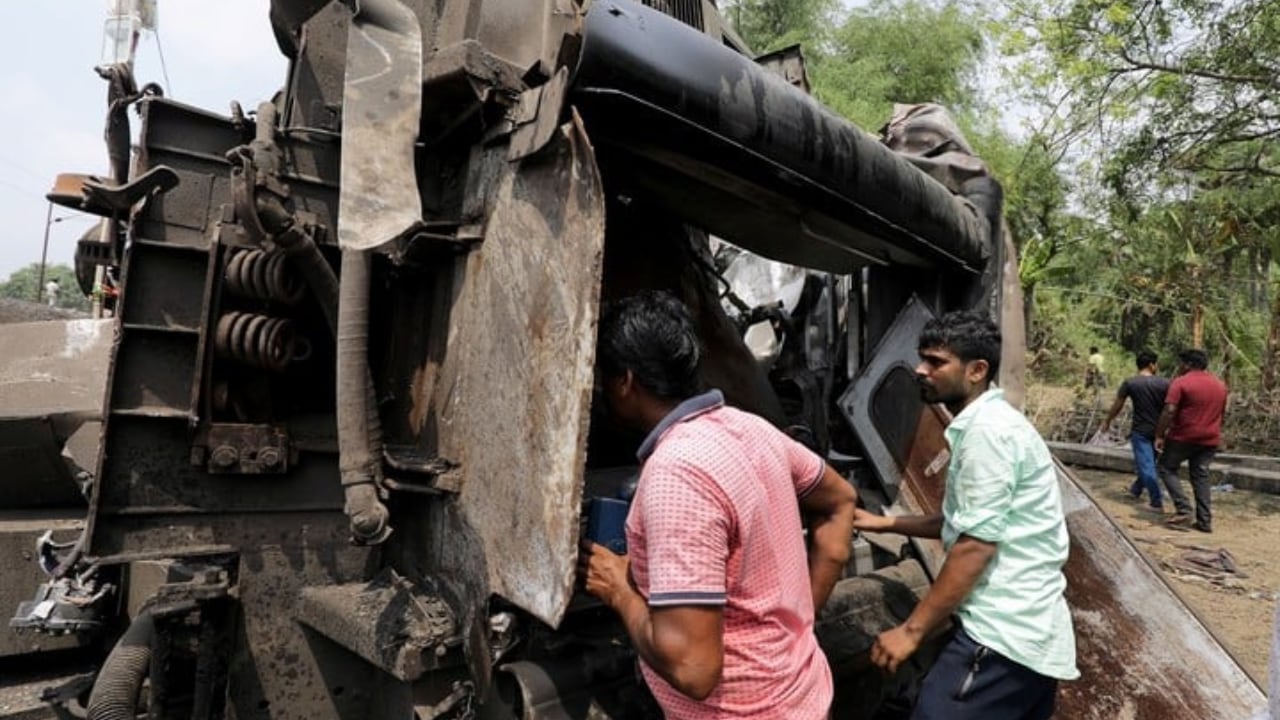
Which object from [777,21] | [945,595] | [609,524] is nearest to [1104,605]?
[945,595]

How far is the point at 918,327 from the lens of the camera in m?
3.37

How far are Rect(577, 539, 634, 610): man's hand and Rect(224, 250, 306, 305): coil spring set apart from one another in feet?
4.26

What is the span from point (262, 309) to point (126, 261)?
0.41m

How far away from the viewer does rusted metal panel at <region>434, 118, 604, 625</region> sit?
1809mm

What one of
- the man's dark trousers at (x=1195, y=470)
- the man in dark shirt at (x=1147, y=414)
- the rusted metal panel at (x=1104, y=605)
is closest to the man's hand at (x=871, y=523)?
the rusted metal panel at (x=1104, y=605)

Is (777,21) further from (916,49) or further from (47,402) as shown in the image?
(47,402)

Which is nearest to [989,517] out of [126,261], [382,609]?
[382,609]

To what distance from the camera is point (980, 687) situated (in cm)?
225

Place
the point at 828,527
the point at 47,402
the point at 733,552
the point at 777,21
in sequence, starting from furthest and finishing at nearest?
1. the point at 777,21
2. the point at 47,402
3. the point at 828,527
4. the point at 733,552

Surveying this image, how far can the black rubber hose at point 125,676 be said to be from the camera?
2426mm

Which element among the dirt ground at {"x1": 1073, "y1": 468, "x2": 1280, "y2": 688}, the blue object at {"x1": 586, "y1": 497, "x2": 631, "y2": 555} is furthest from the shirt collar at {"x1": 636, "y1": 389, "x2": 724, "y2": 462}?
the dirt ground at {"x1": 1073, "y1": 468, "x2": 1280, "y2": 688}

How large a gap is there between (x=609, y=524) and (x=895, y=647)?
3.28ft

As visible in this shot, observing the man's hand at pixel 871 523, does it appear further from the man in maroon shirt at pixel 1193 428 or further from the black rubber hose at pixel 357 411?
the man in maroon shirt at pixel 1193 428

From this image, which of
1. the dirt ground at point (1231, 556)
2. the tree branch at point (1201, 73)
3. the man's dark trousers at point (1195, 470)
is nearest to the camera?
the dirt ground at point (1231, 556)
